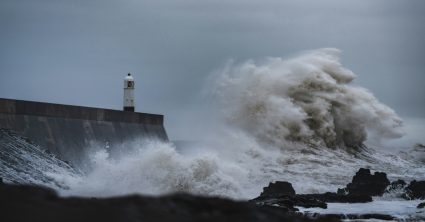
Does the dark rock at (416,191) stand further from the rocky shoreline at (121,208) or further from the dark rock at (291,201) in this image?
the rocky shoreline at (121,208)

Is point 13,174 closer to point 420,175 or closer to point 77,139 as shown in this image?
point 77,139

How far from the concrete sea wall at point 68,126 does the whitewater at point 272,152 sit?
31 centimetres

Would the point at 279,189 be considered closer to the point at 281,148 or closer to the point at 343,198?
the point at 343,198

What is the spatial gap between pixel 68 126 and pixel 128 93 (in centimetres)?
404

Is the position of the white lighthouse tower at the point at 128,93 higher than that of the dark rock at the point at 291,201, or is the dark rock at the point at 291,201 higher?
the white lighthouse tower at the point at 128,93

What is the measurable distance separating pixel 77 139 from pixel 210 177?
2920 millimetres

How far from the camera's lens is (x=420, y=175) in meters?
23.4

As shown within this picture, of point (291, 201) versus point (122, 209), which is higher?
point (291, 201)

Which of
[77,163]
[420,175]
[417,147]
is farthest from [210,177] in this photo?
[417,147]

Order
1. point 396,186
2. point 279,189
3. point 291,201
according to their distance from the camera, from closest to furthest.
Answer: point 291,201 < point 279,189 < point 396,186

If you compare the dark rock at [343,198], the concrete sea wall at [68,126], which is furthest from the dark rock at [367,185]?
the concrete sea wall at [68,126]

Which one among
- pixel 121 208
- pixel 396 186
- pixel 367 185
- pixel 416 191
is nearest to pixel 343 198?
pixel 416 191

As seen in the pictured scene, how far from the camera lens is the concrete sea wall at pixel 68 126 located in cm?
1549

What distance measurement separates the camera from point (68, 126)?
54.9ft
